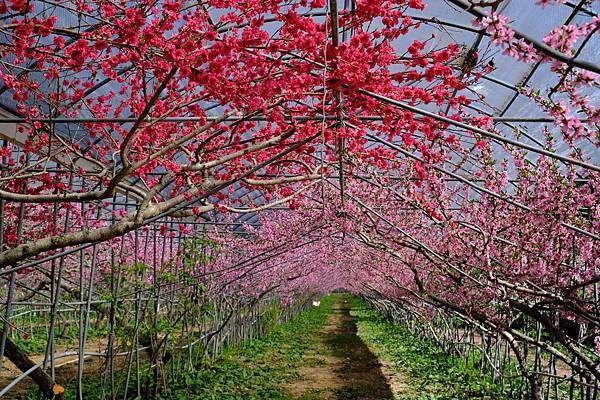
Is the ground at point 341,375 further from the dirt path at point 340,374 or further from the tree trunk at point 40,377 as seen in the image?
the tree trunk at point 40,377

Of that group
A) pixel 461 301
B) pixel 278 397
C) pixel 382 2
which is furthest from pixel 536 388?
pixel 278 397

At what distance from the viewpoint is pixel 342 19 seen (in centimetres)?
350

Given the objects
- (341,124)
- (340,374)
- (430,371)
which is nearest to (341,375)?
(340,374)

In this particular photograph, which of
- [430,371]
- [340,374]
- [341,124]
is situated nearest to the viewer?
[341,124]

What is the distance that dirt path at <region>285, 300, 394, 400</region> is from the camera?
9.63 m

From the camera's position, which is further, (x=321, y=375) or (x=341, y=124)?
(x=321, y=375)

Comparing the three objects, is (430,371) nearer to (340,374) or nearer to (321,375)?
(340,374)

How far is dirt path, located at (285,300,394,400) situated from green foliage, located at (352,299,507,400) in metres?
0.44

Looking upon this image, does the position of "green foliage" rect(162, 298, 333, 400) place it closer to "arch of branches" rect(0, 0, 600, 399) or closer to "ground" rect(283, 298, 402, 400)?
"ground" rect(283, 298, 402, 400)

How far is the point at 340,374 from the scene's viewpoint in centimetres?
1175

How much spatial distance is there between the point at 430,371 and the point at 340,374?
1849mm

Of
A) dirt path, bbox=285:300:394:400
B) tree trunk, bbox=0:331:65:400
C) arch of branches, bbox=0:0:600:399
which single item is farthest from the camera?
dirt path, bbox=285:300:394:400

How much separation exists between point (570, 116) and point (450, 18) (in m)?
3.81

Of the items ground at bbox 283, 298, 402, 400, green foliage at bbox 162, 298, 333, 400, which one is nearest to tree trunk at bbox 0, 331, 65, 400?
green foliage at bbox 162, 298, 333, 400
